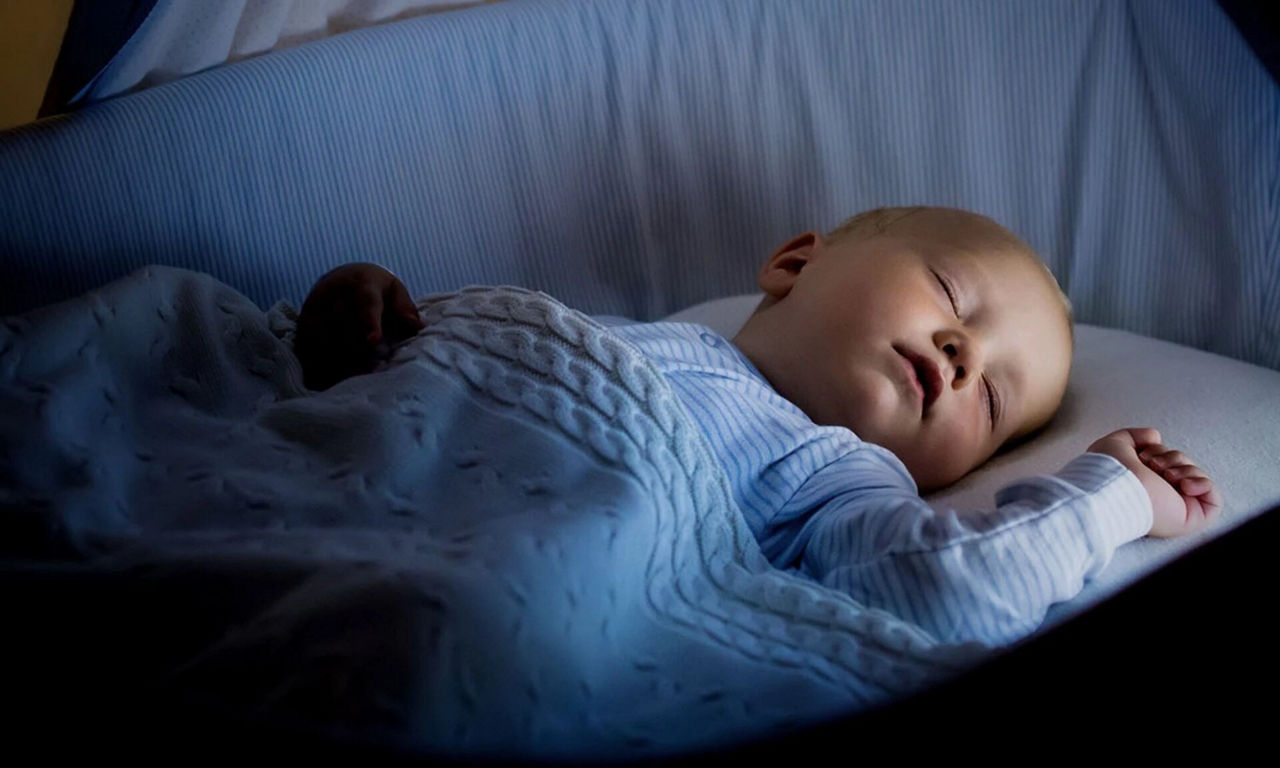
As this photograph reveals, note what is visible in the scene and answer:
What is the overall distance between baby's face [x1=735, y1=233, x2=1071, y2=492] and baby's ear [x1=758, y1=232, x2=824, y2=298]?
0.05 meters

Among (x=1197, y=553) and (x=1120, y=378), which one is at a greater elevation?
(x=1197, y=553)

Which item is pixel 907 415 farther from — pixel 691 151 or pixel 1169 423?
pixel 691 151

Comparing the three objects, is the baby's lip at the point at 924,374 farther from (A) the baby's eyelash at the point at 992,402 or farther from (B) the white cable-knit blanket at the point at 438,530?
(B) the white cable-knit blanket at the point at 438,530

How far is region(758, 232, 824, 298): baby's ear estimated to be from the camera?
4.28 ft

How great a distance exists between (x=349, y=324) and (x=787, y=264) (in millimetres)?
526

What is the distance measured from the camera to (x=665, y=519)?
2.90ft

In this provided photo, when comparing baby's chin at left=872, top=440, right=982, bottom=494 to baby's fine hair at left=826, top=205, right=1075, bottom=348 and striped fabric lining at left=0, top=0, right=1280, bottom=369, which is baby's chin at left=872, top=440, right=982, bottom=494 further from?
striped fabric lining at left=0, top=0, right=1280, bottom=369

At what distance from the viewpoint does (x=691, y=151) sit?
1584mm

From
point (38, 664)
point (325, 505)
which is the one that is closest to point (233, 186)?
point (325, 505)

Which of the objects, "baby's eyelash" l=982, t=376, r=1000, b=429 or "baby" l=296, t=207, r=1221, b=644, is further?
"baby's eyelash" l=982, t=376, r=1000, b=429

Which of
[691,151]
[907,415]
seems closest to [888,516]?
[907,415]

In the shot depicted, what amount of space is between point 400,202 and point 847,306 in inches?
24.3

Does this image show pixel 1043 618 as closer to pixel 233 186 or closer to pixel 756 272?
pixel 756 272

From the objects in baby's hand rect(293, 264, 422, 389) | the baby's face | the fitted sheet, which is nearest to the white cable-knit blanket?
baby's hand rect(293, 264, 422, 389)
